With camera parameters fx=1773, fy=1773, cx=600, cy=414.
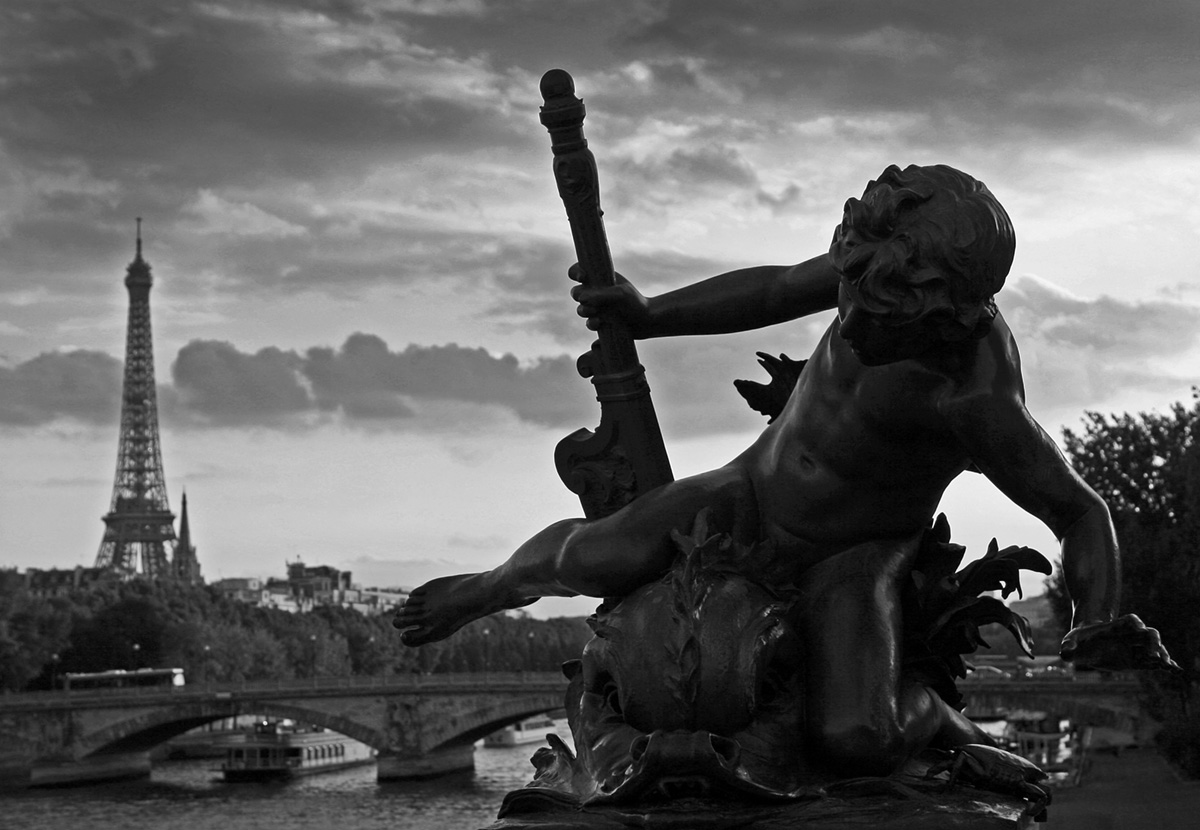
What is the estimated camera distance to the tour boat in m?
44.7

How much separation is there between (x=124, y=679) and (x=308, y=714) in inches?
432

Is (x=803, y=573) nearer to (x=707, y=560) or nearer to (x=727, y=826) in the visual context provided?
(x=707, y=560)

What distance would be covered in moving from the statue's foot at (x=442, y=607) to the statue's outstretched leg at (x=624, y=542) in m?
0.08

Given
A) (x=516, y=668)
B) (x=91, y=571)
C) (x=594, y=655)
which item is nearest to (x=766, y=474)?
(x=594, y=655)

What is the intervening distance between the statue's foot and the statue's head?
1213mm

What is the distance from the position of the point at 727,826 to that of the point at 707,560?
54cm

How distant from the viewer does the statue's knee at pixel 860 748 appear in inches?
138

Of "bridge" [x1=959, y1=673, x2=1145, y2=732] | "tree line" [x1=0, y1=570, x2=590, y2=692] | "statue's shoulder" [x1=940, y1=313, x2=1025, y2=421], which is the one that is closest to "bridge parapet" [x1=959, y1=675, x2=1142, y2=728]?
"bridge" [x1=959, y1=673, x2=1145, y2=732]

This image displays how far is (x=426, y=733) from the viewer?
145ft

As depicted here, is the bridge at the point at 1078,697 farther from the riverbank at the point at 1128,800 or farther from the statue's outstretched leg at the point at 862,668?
the statue's outstretched leg at the point at 862,668

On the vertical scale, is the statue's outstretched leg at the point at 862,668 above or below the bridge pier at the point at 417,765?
above

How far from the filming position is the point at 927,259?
3301 millimetres

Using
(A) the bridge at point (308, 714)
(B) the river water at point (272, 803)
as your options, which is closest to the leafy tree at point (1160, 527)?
(B) the river water at point (272, 803)

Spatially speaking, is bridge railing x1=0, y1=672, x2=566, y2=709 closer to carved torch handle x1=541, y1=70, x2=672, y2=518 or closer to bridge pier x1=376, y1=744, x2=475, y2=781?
bridge pier x1=376, y1=744, x2=475, y2=781
